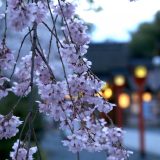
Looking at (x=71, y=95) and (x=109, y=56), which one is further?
(x=109, y=56)

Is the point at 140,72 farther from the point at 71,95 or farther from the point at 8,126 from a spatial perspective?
the point at 8,126

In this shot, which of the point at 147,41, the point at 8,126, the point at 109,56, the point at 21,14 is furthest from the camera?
the point at 147,41

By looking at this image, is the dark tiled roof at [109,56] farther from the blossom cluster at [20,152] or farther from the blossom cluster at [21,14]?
the blossom cluster at [21,14]

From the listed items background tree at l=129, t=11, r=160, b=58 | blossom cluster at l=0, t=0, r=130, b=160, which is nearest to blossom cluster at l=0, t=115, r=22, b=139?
blossom cluster at l=0, t=0, r=130, b=160

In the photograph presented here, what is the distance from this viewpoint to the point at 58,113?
1.89 meters

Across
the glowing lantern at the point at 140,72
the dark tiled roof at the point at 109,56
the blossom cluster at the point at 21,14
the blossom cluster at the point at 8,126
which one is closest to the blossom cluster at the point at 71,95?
the blossom cluster at the point at 8,126

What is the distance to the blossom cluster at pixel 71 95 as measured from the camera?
1853 mm

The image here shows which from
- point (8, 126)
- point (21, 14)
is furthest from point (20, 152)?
point (21, 14)

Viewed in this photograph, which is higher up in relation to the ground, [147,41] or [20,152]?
[147,41]

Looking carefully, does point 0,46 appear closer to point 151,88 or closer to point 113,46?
point 113,46

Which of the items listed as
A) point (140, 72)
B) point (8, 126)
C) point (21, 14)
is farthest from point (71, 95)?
point (140, 72)

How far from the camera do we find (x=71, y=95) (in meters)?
1.92

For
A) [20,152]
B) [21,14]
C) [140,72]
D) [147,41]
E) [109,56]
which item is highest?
[147,41]

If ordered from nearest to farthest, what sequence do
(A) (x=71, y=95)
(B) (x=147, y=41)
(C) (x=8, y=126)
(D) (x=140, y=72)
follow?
1. (C) (x=8, y=126)
2. (A) (x=71, y=95)
3. (D) (x=140, y=72)
4. (B) (x=147, y=41)
